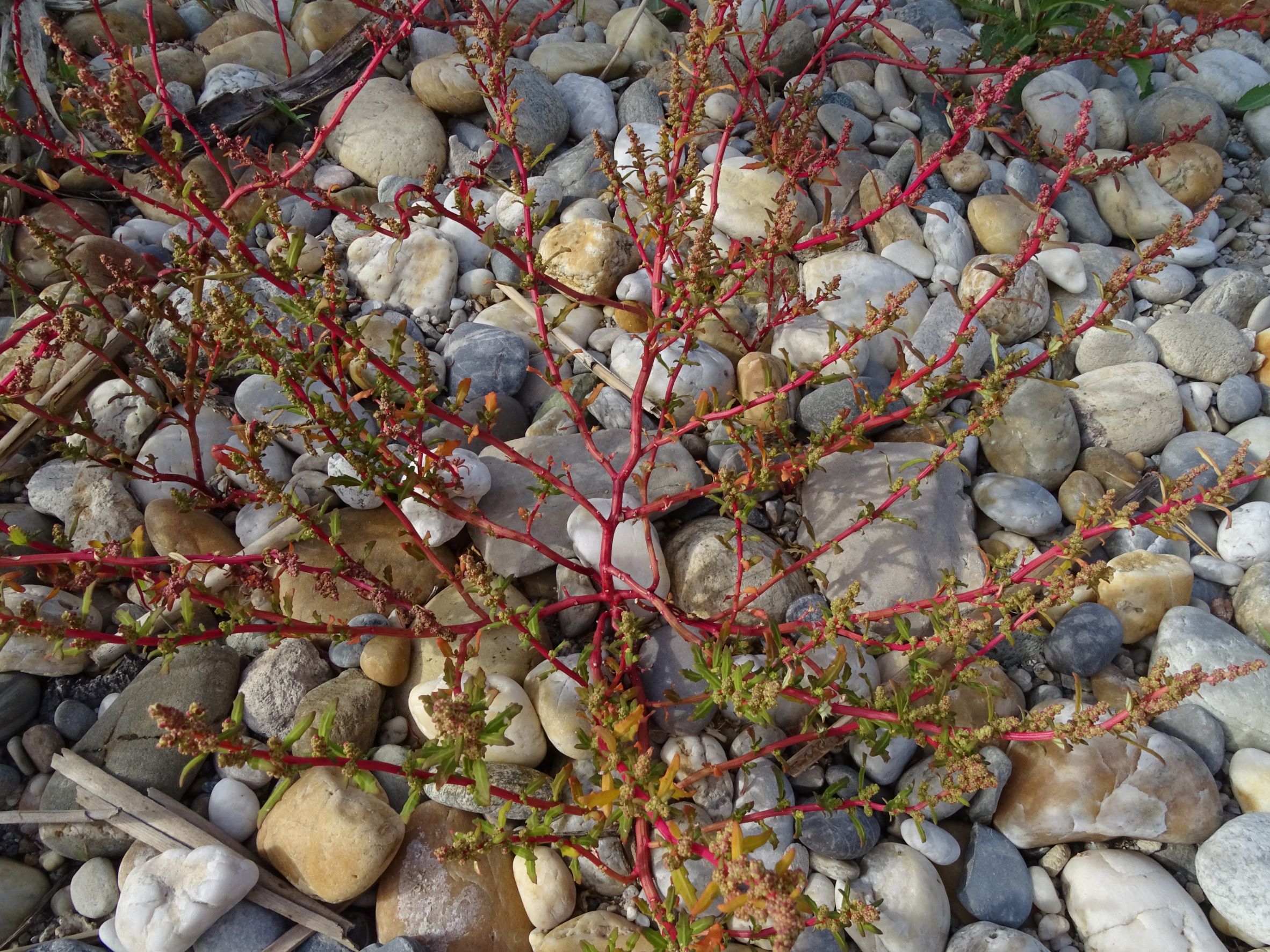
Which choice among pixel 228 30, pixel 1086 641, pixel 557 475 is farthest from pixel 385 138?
pixel 1086 641

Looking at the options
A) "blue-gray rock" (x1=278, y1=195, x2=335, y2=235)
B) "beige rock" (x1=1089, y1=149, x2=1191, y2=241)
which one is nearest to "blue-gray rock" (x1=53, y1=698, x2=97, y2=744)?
"blue-gray rock" (x1=278, y1=195, x2=335, y2=235)

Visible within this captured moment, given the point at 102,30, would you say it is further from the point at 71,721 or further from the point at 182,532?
the point at 71,721

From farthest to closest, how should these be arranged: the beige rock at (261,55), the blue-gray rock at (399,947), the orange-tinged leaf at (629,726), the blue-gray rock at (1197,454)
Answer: the beige rock at (261,55), the blue-gray rock at (1197,454), the blue-gray rock at (399,947), the orange-tinged leaf at (629,726)

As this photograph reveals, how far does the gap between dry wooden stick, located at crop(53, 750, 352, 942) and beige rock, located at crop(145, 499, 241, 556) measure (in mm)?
758

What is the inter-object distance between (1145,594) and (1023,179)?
234 centimetres

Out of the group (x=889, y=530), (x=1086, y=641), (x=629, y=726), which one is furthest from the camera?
(x=889, y=530)

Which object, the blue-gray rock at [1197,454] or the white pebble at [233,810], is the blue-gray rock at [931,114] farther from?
the white pebble at [233,810]

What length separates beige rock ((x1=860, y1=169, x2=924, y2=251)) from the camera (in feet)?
13.7

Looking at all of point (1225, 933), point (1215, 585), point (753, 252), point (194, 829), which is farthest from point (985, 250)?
point (194, 829)

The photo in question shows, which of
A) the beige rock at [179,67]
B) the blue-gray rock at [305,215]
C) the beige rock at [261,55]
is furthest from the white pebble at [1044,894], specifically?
the beige rock at [179,67]

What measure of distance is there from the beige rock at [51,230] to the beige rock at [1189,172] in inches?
204

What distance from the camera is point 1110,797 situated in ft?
8.39

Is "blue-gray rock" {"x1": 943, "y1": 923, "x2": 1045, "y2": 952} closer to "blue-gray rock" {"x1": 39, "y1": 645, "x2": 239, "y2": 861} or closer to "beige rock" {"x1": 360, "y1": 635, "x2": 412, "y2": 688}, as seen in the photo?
"beige rock" {"x1": 360, "y1": 635, "x2": 412, "y2": 688}

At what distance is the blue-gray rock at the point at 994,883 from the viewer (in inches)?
97.4
